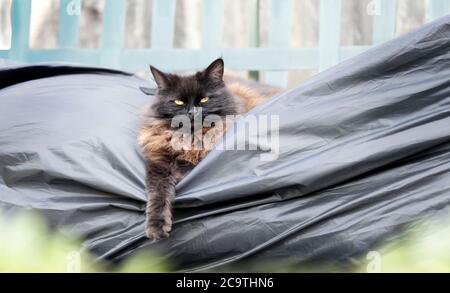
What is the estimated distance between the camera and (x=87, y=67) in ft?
8.28

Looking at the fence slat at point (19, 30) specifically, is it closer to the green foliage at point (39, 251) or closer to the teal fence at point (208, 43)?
the teal fence at point (208, 43)

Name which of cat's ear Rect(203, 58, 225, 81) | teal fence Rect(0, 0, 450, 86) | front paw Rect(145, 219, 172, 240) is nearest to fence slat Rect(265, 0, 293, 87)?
teal fence Rect(0, 0, 450, 86)

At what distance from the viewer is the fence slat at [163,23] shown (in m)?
3.28

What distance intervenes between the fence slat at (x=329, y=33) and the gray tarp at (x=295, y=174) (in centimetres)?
112

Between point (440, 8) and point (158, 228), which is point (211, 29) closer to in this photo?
point (440, 8)

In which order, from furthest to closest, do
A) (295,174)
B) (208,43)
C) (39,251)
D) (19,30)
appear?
(19,30), (208,43), (39,251), (295,174)

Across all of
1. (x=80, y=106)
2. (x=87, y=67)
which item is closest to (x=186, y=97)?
(x=80, y=106)

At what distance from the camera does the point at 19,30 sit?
133 inches

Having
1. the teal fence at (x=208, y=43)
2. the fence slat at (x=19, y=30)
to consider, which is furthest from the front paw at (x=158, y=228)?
the fence slat at (x=19, y=30)

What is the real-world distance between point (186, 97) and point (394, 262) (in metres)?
0.90

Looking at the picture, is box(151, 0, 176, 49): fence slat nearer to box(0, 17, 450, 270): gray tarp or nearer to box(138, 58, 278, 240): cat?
box(138, 58, 278, 240): cat

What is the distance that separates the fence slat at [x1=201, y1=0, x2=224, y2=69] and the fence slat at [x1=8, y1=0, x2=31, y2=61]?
943 mm

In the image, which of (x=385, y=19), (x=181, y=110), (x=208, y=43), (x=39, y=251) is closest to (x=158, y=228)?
(x=39, y=251)

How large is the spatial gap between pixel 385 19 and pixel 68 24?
1.62 m
